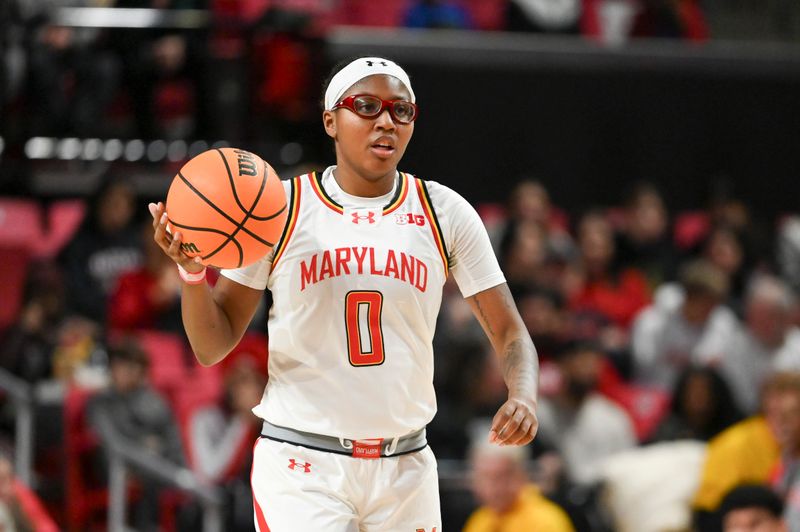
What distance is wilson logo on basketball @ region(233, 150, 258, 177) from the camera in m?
4.20

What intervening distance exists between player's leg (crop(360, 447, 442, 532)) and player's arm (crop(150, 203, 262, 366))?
64cm

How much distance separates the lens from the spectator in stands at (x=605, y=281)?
1181 centimetres

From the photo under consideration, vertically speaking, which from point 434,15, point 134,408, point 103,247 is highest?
point 434,15

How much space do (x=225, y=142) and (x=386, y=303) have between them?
7242 mm

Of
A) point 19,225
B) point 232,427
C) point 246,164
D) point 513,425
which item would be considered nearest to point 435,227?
point 246,164

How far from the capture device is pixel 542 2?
13938 millimetres

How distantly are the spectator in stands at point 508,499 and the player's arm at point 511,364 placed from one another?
9.78 ft

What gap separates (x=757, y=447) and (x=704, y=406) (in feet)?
4.90

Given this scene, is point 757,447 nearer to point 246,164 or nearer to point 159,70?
point 246,164

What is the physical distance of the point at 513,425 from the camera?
402 cm

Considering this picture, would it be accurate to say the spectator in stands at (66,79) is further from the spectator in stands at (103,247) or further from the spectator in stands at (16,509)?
the spectator in stands at (16,509)

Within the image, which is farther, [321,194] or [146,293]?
[146,293]

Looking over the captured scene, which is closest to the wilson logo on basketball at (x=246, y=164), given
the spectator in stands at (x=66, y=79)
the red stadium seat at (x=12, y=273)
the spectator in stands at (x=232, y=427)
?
the spectator in stands at (x=232, y=427)

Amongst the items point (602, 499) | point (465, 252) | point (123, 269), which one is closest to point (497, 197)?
point (123, 269)
